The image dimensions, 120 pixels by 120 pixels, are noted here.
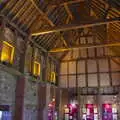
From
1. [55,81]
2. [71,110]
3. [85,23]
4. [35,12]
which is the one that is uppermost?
[35,12]

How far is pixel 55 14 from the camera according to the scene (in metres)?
12.7

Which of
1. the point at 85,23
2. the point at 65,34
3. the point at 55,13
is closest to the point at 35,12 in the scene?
the point at 55,13

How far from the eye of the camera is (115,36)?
571 inches

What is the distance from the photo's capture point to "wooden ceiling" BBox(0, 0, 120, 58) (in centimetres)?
1049

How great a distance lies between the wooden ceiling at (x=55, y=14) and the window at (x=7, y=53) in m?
1.28

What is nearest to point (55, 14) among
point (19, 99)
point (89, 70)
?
point (19, 99)

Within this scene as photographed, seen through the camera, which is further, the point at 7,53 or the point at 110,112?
the point at 110,112

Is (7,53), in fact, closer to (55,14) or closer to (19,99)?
(19,99)

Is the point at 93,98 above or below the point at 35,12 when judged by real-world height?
below

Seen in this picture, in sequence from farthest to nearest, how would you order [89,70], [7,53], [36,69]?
[89,70], [36,69], [7,53]

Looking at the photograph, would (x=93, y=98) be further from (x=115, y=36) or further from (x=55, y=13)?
(x=55, y=13)

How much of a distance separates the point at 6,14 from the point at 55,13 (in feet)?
11.3

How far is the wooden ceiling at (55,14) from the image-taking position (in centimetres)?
1049

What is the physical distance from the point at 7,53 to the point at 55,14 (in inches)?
157
